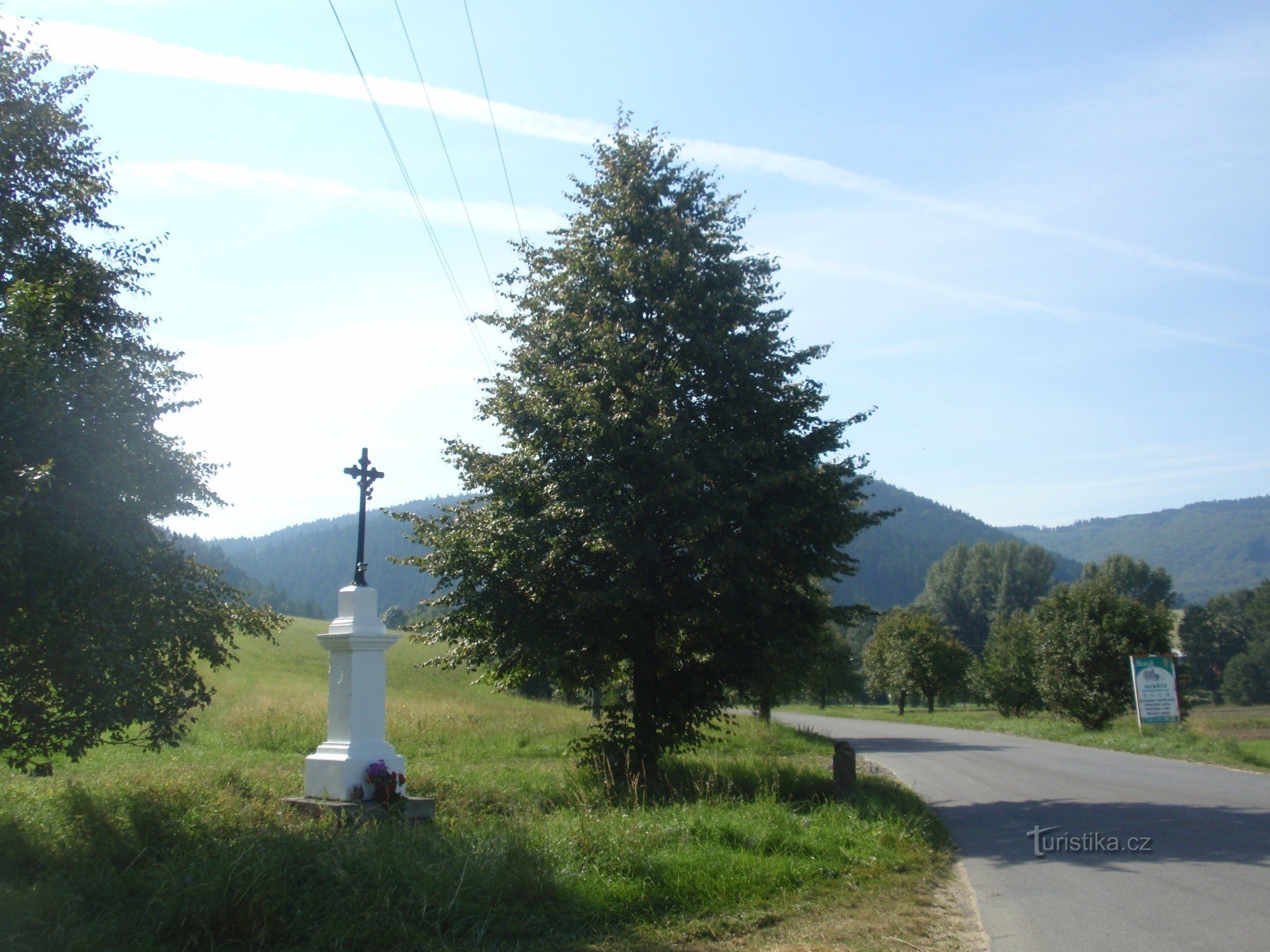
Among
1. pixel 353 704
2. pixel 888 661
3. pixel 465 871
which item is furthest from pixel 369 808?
pixel 888 661

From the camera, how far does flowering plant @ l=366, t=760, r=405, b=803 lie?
30.2ft

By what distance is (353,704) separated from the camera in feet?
31.4

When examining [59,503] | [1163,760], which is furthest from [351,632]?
[1163,760]

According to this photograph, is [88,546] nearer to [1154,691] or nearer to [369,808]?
[369,808]

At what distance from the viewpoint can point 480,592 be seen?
13.3 metres

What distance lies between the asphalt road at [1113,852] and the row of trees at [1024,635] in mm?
15431

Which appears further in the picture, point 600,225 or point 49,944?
point 600,225

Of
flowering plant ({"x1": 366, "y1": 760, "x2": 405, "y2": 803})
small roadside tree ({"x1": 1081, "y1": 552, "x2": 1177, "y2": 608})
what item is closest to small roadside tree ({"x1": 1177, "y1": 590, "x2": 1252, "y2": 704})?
small roadside tree ({"x1": 1081, "y1": 552, "x2": 1177, "y2": 608})

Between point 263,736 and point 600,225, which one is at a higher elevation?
point 600,225

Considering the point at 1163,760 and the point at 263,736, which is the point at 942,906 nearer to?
the point at 1163,760

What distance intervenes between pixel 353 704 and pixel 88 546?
3.38 m

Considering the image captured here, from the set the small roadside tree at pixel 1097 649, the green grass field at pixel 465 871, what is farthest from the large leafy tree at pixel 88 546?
the small roadside tree at pixel 1097 649

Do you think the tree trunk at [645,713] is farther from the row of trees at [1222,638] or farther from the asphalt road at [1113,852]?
the row of trees at [1222,638]

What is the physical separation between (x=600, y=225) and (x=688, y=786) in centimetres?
904
